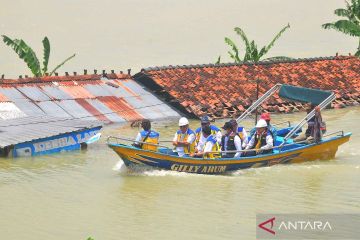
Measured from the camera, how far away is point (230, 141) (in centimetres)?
1828

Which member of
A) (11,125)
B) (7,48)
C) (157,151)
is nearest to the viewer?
(157,151)

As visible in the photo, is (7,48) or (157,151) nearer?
(157,151)

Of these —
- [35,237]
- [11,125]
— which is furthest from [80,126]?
[35,237]

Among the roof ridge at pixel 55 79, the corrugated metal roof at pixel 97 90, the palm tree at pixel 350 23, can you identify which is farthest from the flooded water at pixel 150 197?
the palm tree at pixel 350 23

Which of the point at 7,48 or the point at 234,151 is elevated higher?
the point at 7,48

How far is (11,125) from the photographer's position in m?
21.3

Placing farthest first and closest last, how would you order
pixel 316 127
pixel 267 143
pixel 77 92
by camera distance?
pixel 77 92, pixel 316 127, pixel 267 143

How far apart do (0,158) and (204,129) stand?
537cm

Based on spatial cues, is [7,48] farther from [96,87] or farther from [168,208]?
[168,208]

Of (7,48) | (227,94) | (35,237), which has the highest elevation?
(7,48)

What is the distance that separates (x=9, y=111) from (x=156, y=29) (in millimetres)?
31847

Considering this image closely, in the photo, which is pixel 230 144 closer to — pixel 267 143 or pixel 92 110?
pixel 267 143

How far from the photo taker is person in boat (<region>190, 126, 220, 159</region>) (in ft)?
58.0

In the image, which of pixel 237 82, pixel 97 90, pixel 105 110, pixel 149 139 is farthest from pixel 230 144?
pixel 237 82
